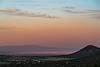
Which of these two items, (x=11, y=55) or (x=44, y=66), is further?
(x=44, y=66)

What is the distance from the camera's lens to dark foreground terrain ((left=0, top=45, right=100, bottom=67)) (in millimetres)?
4305

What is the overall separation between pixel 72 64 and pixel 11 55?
1.00 m

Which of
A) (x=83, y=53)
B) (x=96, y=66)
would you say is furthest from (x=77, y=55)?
(x=96, y=66)

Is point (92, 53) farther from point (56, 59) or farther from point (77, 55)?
point (56, 59)

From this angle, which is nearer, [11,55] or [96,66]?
[11,55]

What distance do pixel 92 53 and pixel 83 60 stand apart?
184 millimetres

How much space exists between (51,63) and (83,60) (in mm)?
515

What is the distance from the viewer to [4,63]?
14.3ft

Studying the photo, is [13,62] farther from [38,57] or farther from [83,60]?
[83,60]

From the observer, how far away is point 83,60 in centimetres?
445

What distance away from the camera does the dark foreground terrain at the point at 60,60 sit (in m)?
4.30

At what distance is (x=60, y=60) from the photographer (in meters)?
4.45

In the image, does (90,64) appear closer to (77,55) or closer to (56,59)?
(77,55)

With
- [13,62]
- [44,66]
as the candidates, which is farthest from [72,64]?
[13,62]
